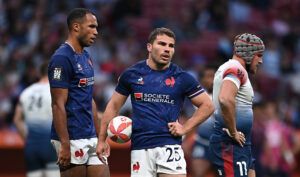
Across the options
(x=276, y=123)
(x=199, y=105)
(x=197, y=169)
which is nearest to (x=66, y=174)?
(x=199, y=105)

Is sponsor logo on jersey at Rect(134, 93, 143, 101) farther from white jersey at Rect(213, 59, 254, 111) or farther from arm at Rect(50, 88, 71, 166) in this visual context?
white jersey at Rect(213, 59, 254, 111)

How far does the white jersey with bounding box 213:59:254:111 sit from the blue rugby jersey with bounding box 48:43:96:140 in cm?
146

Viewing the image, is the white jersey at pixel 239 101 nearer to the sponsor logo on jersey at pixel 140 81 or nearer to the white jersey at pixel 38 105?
the sponsor logo on jersey at pixel 140 81

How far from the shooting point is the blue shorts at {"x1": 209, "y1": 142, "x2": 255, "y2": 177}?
1059 cm

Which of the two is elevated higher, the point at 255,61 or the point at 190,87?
the point at 255,61

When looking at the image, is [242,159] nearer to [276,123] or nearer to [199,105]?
[199,105]

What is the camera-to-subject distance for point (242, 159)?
34.8ft

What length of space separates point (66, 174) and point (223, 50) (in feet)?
33.7

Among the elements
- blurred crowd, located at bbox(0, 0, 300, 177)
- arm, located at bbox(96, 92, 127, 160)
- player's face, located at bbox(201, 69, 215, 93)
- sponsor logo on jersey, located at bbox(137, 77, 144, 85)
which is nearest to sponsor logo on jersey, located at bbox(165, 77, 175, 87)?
sponsor logo on jersey, located at bbox(137, 77, 144, 85)

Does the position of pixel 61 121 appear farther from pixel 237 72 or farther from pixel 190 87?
pixel 237 72

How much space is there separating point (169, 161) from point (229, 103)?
94 cm

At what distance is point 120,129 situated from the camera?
404 inches

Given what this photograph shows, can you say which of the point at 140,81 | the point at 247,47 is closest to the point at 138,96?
the point at 140,81

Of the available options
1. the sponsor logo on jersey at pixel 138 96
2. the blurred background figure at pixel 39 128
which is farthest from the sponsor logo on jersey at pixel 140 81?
the blurred background figure at pixel 39 128
